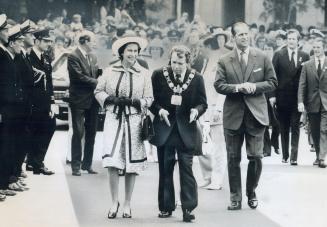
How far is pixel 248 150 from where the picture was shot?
313 inches

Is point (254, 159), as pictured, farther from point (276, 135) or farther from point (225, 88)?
point (276, 135)

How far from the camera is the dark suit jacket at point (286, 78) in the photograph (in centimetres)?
977

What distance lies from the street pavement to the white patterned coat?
47 centimetres

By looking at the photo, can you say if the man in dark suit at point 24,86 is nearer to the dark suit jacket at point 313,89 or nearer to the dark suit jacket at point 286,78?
the dark suit jacket at point 286,78

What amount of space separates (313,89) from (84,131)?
252 cm

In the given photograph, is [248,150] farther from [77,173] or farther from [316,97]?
[316,97]

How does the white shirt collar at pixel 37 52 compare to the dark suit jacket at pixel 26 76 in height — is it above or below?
above

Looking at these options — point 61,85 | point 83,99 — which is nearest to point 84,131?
point 83,99

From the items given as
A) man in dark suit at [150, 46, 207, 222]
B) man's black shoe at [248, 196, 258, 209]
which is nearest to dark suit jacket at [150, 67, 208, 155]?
man in dark suit at [150, 46, 207, 222]

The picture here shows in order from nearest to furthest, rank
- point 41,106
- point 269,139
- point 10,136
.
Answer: point 10,136 → point 269,139 → point 41,106

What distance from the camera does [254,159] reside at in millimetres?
7945

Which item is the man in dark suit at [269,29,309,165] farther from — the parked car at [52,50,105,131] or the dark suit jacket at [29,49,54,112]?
the dark suit jacket at [29,49,54,112]

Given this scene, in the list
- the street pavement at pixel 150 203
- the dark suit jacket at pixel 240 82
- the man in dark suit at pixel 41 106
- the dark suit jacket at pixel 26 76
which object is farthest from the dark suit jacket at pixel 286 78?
the dark suit jacket at pixel 26 76

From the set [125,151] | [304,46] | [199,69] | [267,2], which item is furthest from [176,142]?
[304,46]
